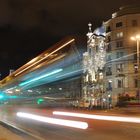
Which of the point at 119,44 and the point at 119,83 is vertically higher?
the point at 119,44

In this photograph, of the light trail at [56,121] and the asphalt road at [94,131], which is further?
the asphalt road at [94,131]

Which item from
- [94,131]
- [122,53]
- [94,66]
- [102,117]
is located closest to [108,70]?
[122,53]

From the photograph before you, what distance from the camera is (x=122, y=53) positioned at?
8612 centimetres

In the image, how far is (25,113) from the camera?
85.0 ft

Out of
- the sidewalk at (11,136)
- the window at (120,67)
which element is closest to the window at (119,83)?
the window at (120,67)

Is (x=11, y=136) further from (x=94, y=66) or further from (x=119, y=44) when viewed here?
(x=94, y=66)

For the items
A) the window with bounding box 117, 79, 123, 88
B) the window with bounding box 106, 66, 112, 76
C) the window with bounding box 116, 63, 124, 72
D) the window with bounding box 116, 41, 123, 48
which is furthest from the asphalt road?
the window with bounding box 106, 66, 112, 76

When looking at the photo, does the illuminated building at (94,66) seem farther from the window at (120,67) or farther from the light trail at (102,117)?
the light trail at (102,117)

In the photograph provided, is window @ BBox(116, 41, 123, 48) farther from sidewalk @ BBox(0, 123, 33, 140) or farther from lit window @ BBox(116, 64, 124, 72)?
sidewalk @ BBox(0, 123, 33, 140)

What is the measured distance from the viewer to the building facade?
8381 centimetres

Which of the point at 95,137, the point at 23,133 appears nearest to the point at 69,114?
the point at 23,133

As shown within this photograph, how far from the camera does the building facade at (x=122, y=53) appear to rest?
275ft

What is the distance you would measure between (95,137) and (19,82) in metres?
10.4

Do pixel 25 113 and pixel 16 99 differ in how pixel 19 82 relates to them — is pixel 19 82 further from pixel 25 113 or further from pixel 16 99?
Answer: pixel 16 99
